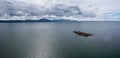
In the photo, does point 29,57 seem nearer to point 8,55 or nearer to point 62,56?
point 8,55

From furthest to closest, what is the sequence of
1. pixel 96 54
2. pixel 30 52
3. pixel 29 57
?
pixel 30 52, pixel 96 54, pixel 29 57

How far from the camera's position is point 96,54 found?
24.8 m

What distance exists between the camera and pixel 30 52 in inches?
1038

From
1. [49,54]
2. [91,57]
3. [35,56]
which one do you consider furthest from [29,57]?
[91,57]

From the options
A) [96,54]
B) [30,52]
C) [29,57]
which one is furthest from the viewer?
[30,52]

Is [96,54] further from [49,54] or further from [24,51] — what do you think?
[24,51]

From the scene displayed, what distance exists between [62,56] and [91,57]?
3.80 metres

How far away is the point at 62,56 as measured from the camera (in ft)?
77.7

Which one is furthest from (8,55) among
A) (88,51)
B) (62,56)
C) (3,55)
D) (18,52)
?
(88,51)

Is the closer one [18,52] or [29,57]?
[29,57]

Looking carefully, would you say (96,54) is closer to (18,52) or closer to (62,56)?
(62,56)

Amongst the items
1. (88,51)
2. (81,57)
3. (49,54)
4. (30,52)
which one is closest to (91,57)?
(81,57)

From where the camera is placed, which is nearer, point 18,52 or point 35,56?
point 35,56

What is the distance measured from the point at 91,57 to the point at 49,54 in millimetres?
5715
